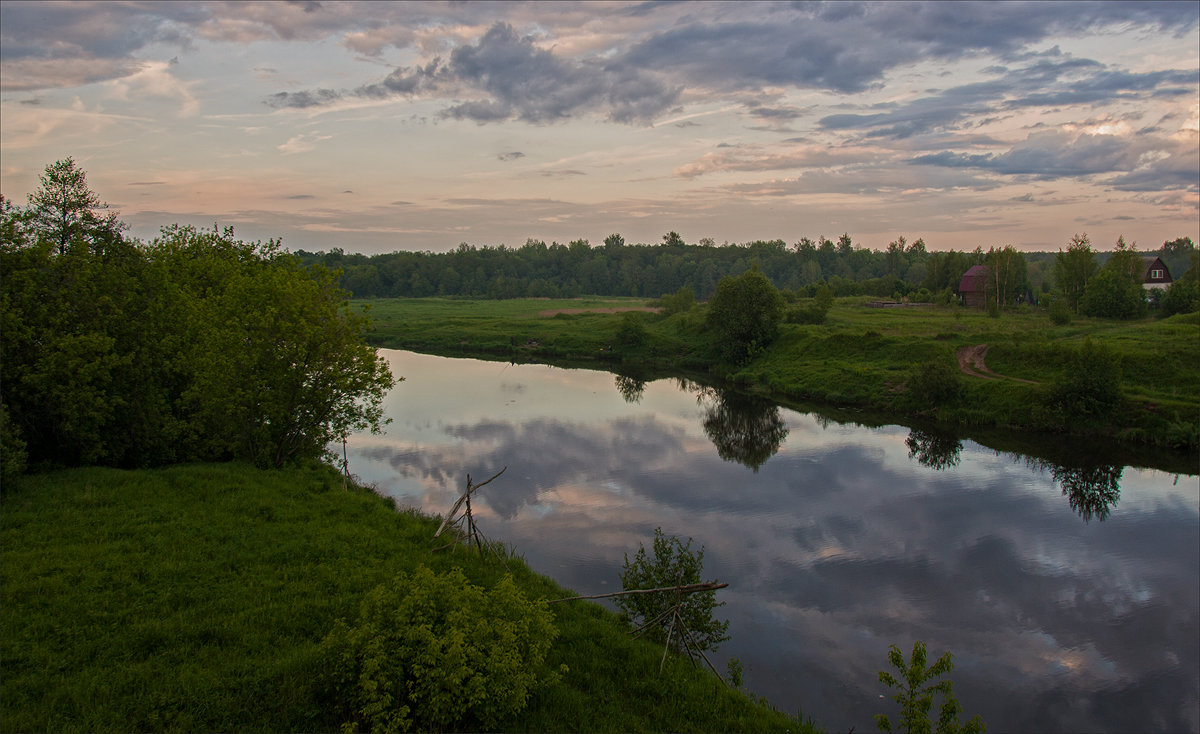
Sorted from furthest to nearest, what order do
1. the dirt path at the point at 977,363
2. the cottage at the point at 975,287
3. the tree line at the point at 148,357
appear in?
the cottage at the point at 975,287, the dirt path at the point at 977,363, the tree line at the point at 148,357

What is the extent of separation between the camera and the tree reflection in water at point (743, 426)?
32.4 m

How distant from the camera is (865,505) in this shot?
82.7ft

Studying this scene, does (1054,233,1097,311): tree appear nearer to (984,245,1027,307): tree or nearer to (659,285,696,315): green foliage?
(984,245,1027,307): tree

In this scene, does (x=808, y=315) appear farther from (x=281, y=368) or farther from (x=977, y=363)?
(x=281, y=368)

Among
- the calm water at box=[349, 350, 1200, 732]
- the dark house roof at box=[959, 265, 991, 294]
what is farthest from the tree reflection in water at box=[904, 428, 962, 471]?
the dark house roof at box=[959, 265, 991, 294]

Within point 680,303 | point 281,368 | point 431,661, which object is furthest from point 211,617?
point 680,303

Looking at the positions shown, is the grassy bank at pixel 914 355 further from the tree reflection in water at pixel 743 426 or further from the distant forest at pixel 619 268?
the distant forest at pixel 619 268

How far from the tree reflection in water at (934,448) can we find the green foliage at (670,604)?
66.1 feet

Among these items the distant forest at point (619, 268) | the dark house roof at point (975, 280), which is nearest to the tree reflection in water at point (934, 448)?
the dark house roof at point (975, 280)

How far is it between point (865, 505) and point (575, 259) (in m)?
169

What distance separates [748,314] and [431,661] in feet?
163

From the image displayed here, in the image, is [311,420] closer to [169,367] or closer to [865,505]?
[169,367]

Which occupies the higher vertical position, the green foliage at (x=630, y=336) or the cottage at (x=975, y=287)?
the cottage at (x=975, y=287)

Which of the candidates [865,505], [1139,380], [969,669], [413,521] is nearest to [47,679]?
[413,521]
